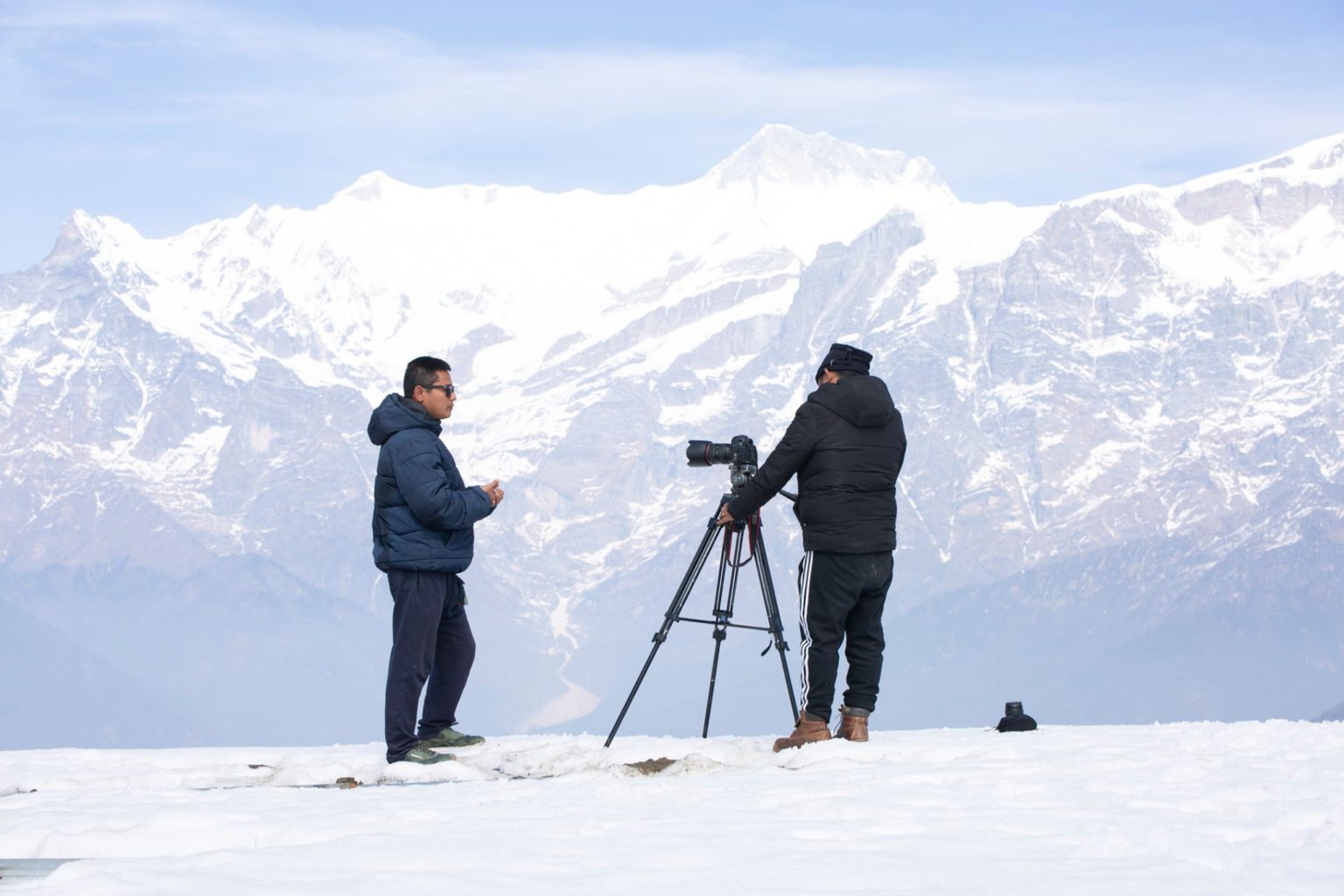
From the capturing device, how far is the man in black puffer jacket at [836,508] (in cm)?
979

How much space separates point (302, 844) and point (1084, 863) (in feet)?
9.92

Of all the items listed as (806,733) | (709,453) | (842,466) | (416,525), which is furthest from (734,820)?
(709,453)

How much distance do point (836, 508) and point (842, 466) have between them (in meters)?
0.24

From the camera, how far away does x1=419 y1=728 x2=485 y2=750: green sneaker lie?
34.4ft

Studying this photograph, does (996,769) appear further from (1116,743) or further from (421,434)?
(421,434)

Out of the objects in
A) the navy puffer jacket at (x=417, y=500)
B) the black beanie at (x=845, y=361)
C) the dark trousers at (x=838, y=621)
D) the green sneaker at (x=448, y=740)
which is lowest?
the green sneaker at (x=448, y=740)

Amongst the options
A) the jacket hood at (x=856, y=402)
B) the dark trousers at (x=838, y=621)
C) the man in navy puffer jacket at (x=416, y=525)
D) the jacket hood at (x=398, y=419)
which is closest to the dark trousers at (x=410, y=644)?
the man in navy puffer jacket at (x=416, y=525)

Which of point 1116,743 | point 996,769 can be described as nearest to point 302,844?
point 996,769

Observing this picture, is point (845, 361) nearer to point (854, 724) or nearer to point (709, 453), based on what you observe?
point (709, 453)

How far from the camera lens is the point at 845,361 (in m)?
10.0

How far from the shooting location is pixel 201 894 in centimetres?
565

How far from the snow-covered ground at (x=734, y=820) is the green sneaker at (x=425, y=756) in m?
0.18

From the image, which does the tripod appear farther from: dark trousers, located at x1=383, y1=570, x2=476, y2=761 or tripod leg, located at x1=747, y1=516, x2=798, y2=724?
dark trousers, located at x1=383, y1=570, x2=476, y2=761

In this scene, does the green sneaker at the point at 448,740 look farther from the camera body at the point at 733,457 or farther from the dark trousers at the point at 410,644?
the camera body at the point at 733,457
